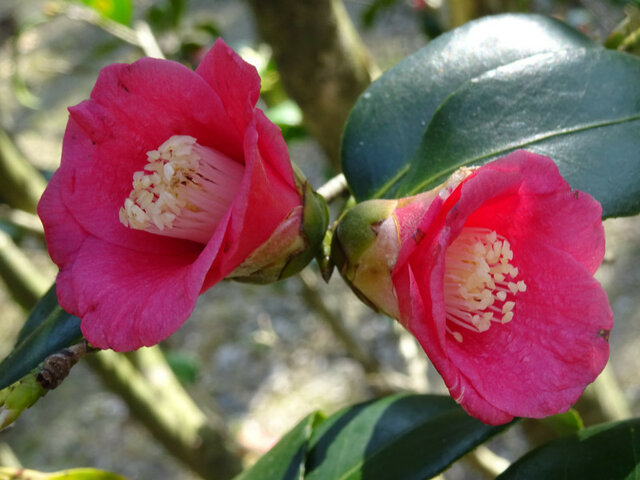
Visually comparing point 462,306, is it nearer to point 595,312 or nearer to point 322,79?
point 595,312

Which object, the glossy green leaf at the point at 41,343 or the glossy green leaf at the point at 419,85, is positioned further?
the glossy green leaf at the point at 419,85

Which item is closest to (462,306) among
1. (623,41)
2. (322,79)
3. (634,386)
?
(623,41)

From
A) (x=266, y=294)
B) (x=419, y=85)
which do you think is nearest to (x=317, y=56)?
(x=419, y=85)

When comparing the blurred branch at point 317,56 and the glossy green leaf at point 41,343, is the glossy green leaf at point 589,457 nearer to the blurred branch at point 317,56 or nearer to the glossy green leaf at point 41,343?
the glossy green leaf at point 41,343

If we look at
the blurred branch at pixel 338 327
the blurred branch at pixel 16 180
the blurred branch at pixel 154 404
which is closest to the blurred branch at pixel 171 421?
the blurred branch at pixel 154 404

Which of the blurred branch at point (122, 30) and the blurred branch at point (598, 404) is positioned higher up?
the blurred branch at point (122, 30)

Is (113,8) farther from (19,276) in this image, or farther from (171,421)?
(171,421)
